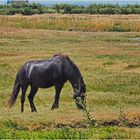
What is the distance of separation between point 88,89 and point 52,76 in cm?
608

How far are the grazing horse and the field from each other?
0.67m

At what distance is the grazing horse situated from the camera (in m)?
20.0

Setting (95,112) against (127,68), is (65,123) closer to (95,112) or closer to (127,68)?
(95,112)

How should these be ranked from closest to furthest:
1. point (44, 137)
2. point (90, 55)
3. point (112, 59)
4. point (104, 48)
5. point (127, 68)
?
point (44, 137) → point (127, 68) → point (112, 59) → point (90, 55) → point (104, 48)

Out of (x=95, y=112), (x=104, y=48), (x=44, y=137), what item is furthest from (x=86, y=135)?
(x=104, y=48)

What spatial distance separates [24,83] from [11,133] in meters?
5.73

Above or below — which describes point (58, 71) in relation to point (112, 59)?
above

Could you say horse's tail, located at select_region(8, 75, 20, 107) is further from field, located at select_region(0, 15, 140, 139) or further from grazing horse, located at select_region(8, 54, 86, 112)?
field, located at select_region(0, 15, 140, 139)

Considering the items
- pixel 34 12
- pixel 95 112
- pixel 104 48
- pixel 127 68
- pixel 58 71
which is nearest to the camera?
pixel 95 112

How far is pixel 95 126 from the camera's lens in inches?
634

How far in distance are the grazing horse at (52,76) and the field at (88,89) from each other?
0.67m

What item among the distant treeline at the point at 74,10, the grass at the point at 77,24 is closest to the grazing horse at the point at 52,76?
the grass at the point at 77,24

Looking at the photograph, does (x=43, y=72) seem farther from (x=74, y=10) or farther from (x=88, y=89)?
(x=74, y=10)

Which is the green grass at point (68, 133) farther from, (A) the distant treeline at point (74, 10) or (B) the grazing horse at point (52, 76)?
(A) the distant treeline at point (74, 10)
